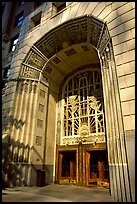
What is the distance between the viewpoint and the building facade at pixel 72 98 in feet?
22.2

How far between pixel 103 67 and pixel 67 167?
23.4 feet

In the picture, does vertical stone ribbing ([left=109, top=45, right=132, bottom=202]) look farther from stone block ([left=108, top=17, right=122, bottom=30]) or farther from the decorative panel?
the decorative panel

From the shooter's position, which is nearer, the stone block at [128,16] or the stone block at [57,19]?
the stone block at [128,16]

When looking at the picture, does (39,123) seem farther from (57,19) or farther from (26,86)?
(57,19)

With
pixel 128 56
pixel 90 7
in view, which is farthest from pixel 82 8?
pixel 128 56

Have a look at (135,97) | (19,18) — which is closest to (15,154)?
(135,97)

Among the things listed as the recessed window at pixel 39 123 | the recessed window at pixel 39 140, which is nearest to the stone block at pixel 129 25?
the recessed window at pixel 39 123

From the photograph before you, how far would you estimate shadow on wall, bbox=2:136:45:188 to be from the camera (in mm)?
8805

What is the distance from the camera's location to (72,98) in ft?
39.8

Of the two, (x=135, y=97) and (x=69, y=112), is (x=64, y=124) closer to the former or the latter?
(x=69, y=112)

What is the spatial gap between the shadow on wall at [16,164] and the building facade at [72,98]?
0.05 metres

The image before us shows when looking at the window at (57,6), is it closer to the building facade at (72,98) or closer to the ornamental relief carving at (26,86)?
the building facade at (72,98)

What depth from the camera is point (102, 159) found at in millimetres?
9805

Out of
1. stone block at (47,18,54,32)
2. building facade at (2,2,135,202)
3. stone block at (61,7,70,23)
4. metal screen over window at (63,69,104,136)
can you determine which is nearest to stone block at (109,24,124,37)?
building facade at (2,2,135,202)
